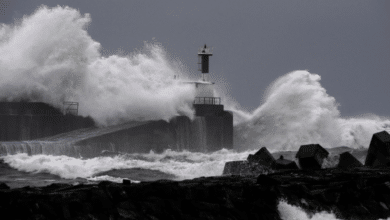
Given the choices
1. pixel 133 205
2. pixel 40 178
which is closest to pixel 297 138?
pixel 40 178

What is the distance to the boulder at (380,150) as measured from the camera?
37.4ft

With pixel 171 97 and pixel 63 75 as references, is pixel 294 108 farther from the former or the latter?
pixel 63 75

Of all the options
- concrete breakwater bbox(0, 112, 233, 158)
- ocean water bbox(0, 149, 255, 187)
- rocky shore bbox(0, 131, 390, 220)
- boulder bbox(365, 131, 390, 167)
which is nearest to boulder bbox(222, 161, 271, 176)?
boulder bbox(365, 131, 390, 167)

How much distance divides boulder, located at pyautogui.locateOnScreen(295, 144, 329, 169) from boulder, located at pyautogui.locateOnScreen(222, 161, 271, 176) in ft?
2.32

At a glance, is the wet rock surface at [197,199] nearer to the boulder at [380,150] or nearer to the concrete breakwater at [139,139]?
the boulder at [380,150]

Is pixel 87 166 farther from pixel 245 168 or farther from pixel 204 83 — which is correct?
pixel 204 83

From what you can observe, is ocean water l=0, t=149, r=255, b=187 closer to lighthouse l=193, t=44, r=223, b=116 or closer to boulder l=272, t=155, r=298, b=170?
boulder l=272, t=155, r=298, b=170

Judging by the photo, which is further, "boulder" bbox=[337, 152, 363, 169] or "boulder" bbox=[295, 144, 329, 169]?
"boulder" bbox=[337, 152, 363, 169]

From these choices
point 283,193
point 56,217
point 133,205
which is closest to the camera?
point 56,217

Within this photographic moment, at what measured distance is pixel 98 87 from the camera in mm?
28484

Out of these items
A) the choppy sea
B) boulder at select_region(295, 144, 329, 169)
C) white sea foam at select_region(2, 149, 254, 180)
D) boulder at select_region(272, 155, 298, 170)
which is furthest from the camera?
white sea foam at select_region(2, 149, 254, 180)

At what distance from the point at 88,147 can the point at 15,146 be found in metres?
2.91

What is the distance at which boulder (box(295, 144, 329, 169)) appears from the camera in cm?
1082

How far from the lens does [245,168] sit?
11305mm
